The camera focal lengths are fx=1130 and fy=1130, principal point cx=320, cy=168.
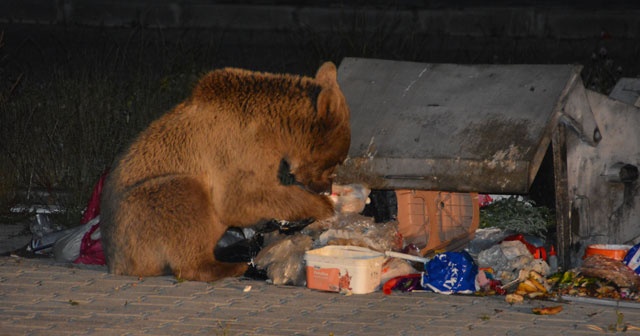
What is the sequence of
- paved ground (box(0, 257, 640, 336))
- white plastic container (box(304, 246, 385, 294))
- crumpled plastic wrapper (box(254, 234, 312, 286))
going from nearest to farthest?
1. paved ground (box(0, 257, 640, 336))
2. white plastic container (box(304, 246, 385, 294))
3. crumpled plastic wrapper (box(254, 234, 312, 286))

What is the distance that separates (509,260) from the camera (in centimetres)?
773

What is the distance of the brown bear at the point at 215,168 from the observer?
7375 millimetres

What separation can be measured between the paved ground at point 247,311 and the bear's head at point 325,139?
807 mm

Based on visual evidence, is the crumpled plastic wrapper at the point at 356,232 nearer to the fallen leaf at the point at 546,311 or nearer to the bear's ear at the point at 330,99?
the bear's ear at the point at 330,99

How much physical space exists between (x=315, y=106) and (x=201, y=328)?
74.4 inches

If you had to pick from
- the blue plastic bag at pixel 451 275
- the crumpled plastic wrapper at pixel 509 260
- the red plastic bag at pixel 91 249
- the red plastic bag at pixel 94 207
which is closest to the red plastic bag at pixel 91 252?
the red plastic bag at pixel 91 249

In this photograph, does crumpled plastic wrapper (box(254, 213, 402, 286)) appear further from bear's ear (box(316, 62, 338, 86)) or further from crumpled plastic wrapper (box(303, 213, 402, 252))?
bear's ear (box(316, 62, 338, 86))

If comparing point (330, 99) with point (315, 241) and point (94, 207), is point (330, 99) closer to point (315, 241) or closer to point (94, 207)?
point (315, 241)

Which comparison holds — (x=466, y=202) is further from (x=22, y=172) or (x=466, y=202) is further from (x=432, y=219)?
(x=22, y=172)

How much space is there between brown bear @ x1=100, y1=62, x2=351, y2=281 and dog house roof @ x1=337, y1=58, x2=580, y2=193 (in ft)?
1.56

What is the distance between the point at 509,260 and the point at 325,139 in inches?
59.7

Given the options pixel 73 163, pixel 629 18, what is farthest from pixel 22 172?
pixel 629 18

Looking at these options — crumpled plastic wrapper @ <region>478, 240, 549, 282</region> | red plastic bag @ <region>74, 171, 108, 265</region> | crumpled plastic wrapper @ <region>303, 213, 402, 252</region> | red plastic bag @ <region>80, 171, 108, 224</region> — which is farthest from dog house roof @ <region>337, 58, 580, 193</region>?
red plastic bag @ <region>80, 171, 108, 224</region>

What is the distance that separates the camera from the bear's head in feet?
24.5
